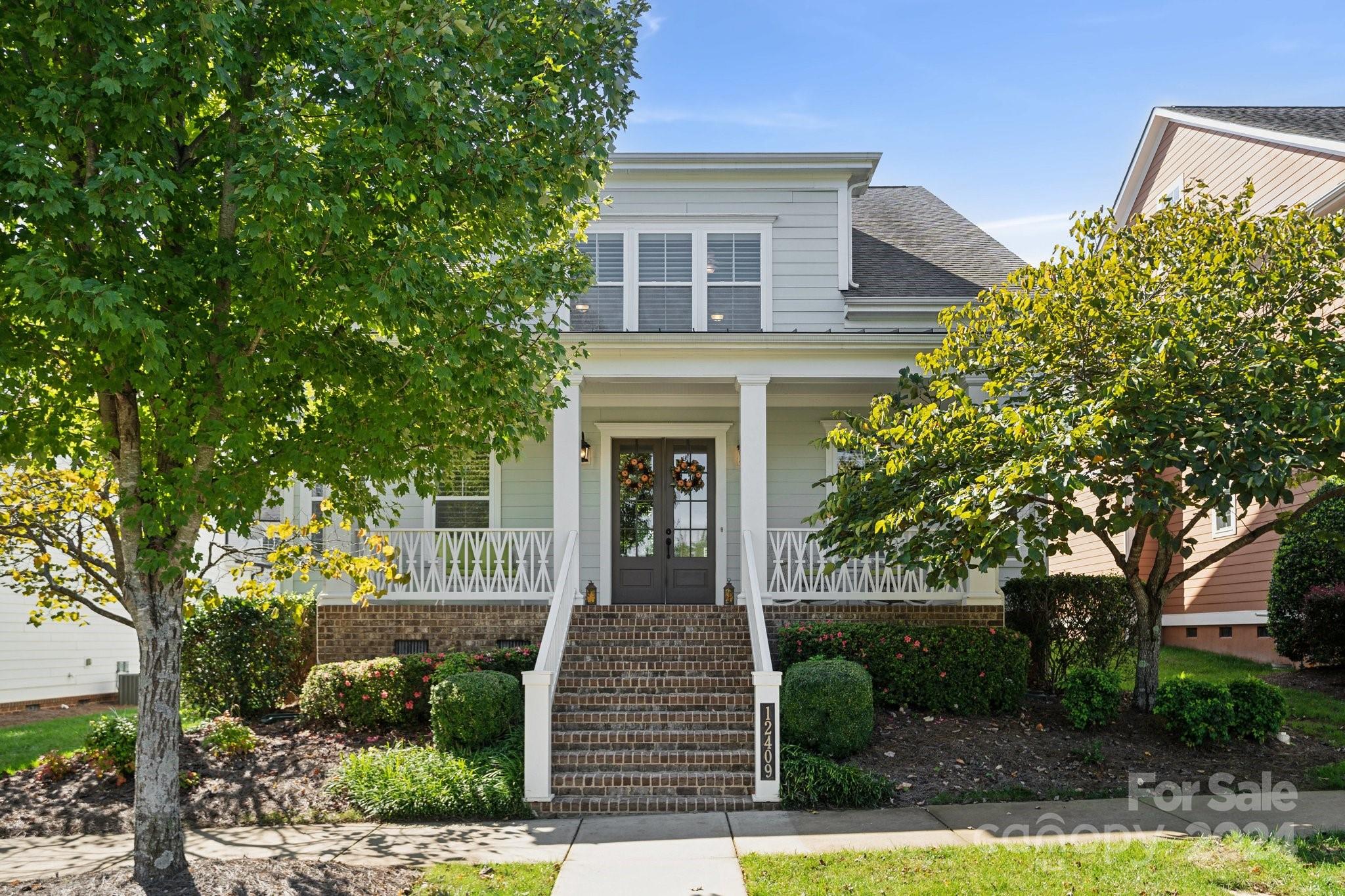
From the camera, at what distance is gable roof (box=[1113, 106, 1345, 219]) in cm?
1352

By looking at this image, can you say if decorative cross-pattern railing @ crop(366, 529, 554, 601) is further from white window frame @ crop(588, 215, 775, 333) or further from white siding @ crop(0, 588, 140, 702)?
white siding @ crop(0, 588, 140, 702)

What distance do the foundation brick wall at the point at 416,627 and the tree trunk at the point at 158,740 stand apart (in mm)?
5993

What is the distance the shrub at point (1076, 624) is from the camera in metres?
12.0

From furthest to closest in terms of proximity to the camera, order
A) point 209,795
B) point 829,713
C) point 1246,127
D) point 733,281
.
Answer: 1. point 1246,127
2. point 733,281
3. point 829,713
4. point 209,795

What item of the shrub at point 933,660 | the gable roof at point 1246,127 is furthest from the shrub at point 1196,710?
the gable roof at point 1246,127

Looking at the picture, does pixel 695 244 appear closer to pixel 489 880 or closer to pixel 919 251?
pixel 919 251

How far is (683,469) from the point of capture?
1447 cm

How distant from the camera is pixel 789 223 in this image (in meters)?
14.5

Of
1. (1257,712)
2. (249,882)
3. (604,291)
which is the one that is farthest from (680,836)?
(604,291)

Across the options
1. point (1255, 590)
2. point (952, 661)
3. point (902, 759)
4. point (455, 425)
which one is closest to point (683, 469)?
point (952, 661)

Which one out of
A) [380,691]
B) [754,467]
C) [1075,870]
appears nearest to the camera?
[1075,870]

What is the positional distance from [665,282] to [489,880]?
940 cm

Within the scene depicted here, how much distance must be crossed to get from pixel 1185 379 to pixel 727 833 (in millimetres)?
5415

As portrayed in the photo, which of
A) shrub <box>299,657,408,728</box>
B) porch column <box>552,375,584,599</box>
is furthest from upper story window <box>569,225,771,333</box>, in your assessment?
shrub <box>299,657,408,728</box>
